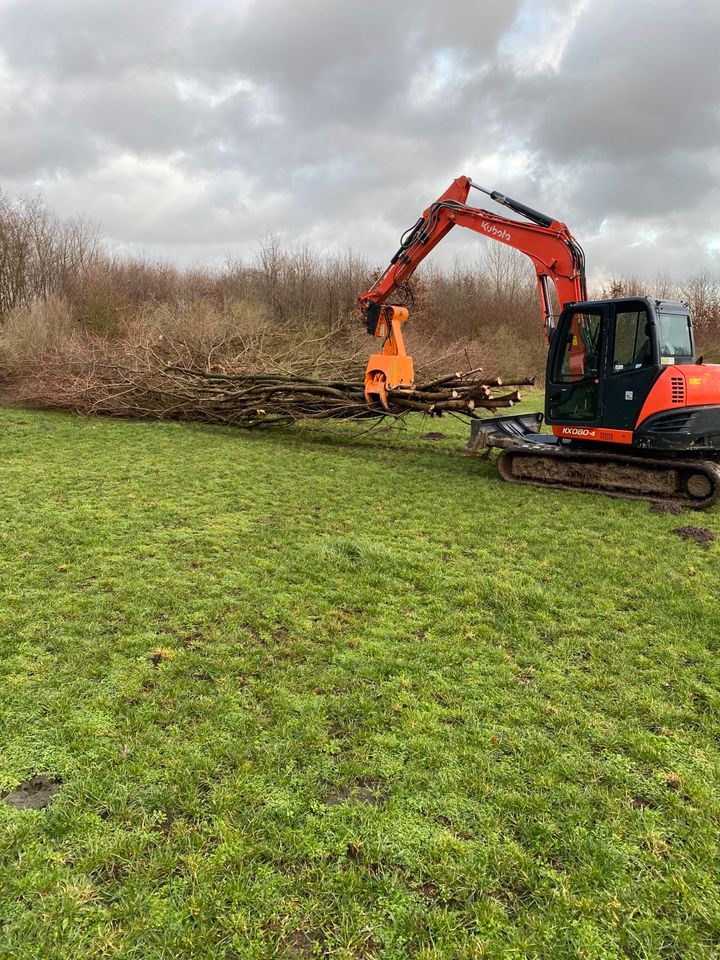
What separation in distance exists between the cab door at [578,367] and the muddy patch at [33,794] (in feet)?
25.1

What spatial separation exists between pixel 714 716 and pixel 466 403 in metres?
7.45

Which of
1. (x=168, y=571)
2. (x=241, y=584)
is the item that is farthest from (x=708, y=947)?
(x=168, y=571)

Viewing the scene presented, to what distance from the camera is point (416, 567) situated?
5426 mm

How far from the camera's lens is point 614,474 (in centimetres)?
828

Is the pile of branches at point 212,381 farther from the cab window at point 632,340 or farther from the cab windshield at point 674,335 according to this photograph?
the cab windshield at point 674,335

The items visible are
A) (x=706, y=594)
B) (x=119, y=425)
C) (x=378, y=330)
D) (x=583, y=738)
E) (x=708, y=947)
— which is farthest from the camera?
(x=119, y=425)

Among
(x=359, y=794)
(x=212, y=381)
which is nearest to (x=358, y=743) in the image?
(x=359, y=794)

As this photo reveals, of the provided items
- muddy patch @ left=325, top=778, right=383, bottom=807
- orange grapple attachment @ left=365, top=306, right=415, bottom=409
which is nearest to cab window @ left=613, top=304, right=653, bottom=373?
orange grapple attachment @ left=365, top=306, right=415, bottom=409

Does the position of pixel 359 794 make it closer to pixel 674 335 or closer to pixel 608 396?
pixel 608 396

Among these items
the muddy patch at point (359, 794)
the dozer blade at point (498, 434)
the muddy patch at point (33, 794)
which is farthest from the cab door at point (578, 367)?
the muddy patch at point (33, 794)

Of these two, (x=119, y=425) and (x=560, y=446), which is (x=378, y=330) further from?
(x=119, y=425)

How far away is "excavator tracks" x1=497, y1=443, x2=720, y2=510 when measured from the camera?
7684 mm

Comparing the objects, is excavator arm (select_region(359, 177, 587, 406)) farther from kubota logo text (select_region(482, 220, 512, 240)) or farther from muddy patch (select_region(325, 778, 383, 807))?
muddy patch (select_region(325, 778, 383, 807))

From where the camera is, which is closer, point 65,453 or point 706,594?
point 706,594
